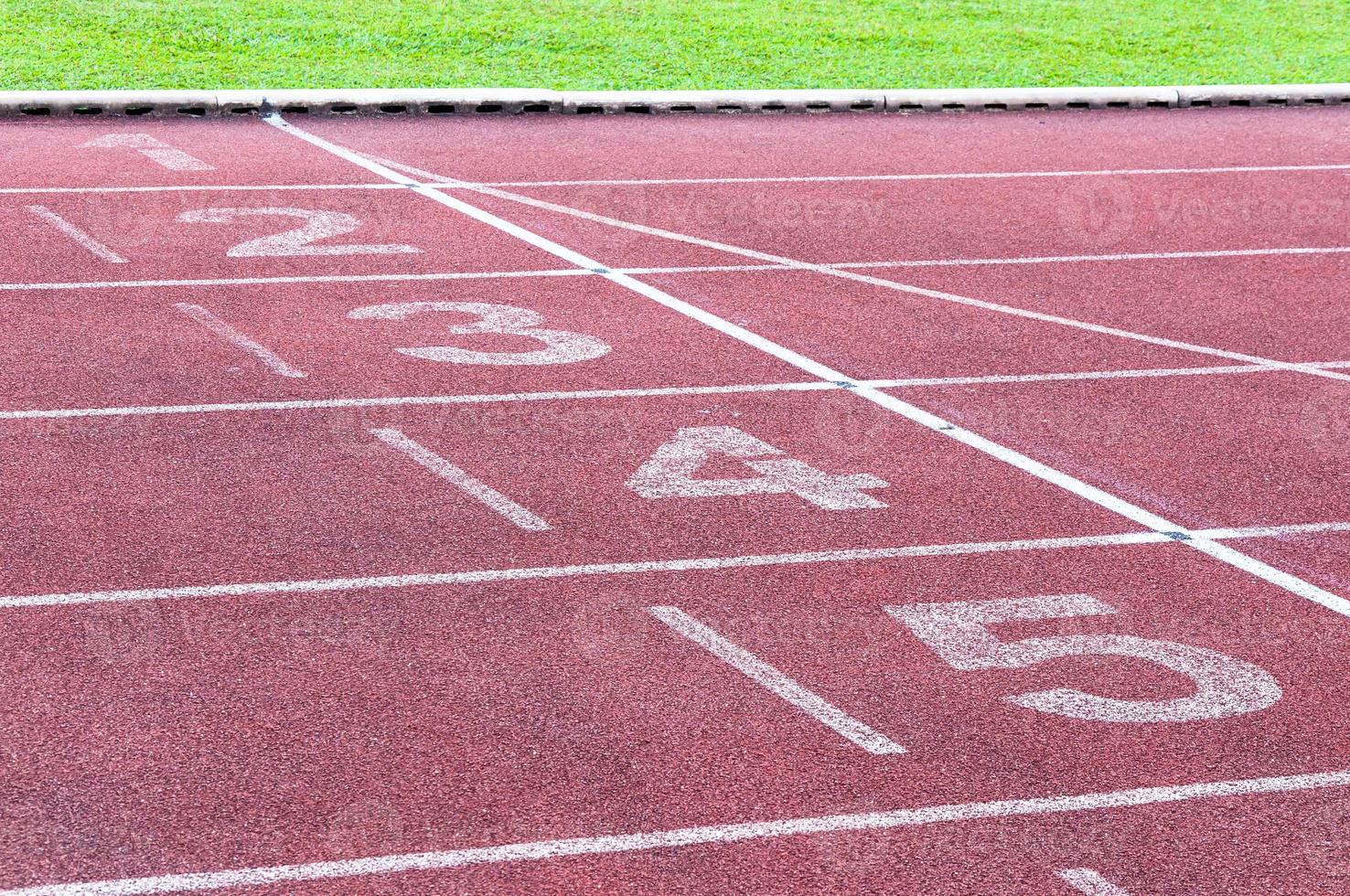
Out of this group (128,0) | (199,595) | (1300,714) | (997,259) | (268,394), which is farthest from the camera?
(128,0)

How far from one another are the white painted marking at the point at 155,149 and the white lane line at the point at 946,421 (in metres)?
Answer: 2.09

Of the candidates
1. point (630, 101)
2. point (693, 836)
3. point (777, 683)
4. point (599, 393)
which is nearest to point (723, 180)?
point (630, 101)

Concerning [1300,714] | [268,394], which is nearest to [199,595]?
[268,394]

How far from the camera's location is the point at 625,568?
662cm

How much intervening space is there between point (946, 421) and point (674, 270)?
337 cm

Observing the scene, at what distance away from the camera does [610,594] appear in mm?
6375

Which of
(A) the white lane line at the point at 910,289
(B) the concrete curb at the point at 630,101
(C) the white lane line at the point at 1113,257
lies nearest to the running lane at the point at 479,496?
(A) the white lane line at the point at 910,289

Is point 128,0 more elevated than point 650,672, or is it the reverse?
point 128,0

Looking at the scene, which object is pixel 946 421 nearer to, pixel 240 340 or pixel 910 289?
pixel 910 289

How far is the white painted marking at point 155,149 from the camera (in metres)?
14.5

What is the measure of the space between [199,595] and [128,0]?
16372 mm

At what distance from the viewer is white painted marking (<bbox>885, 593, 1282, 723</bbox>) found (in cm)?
561

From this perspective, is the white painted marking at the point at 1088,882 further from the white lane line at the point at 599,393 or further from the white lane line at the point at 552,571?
the white lane line at the point at 599,393

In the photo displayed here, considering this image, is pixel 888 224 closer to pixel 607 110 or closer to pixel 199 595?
pixel 607 110
